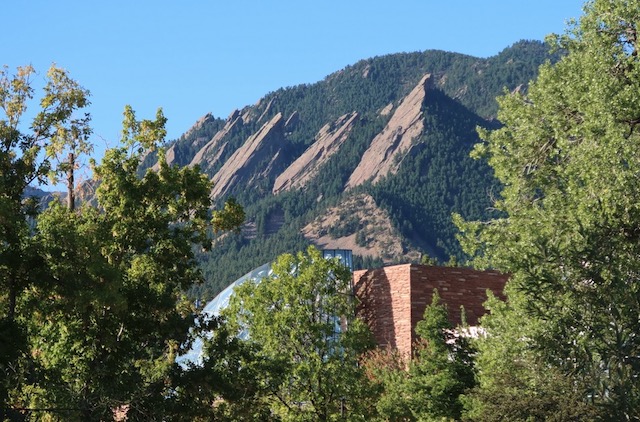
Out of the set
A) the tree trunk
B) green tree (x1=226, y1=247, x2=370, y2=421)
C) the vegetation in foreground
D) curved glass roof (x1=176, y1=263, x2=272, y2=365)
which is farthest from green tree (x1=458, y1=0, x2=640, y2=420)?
curved glass roof (x1=176, y1=263, x2=272, y2=365)

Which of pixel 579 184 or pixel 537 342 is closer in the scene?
pixel 537 342

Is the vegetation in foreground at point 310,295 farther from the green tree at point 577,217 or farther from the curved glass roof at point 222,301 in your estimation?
the curved glass roof at point 222,301

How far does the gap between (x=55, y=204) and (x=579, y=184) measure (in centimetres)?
1318

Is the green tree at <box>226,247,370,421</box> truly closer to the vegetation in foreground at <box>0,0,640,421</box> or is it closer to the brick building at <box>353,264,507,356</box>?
the vegetation in foreground at <box>0,0,640,421</box>

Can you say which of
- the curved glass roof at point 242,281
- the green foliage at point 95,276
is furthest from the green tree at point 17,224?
the curved glass roof at point 242,281

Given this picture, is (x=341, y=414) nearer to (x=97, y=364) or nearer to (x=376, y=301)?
(x=97, y=364)

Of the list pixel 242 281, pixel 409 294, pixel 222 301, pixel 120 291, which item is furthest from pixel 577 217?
pixel 222 301

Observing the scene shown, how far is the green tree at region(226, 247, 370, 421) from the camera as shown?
1324 inches

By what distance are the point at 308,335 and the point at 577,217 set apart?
14.8 metres

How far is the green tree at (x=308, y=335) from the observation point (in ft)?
110

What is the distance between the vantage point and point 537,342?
1980cm

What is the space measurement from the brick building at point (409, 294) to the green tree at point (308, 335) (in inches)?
416

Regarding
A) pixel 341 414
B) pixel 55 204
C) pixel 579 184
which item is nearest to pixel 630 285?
pixel 579 184

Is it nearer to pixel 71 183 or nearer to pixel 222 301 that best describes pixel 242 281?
pixel 222 301
